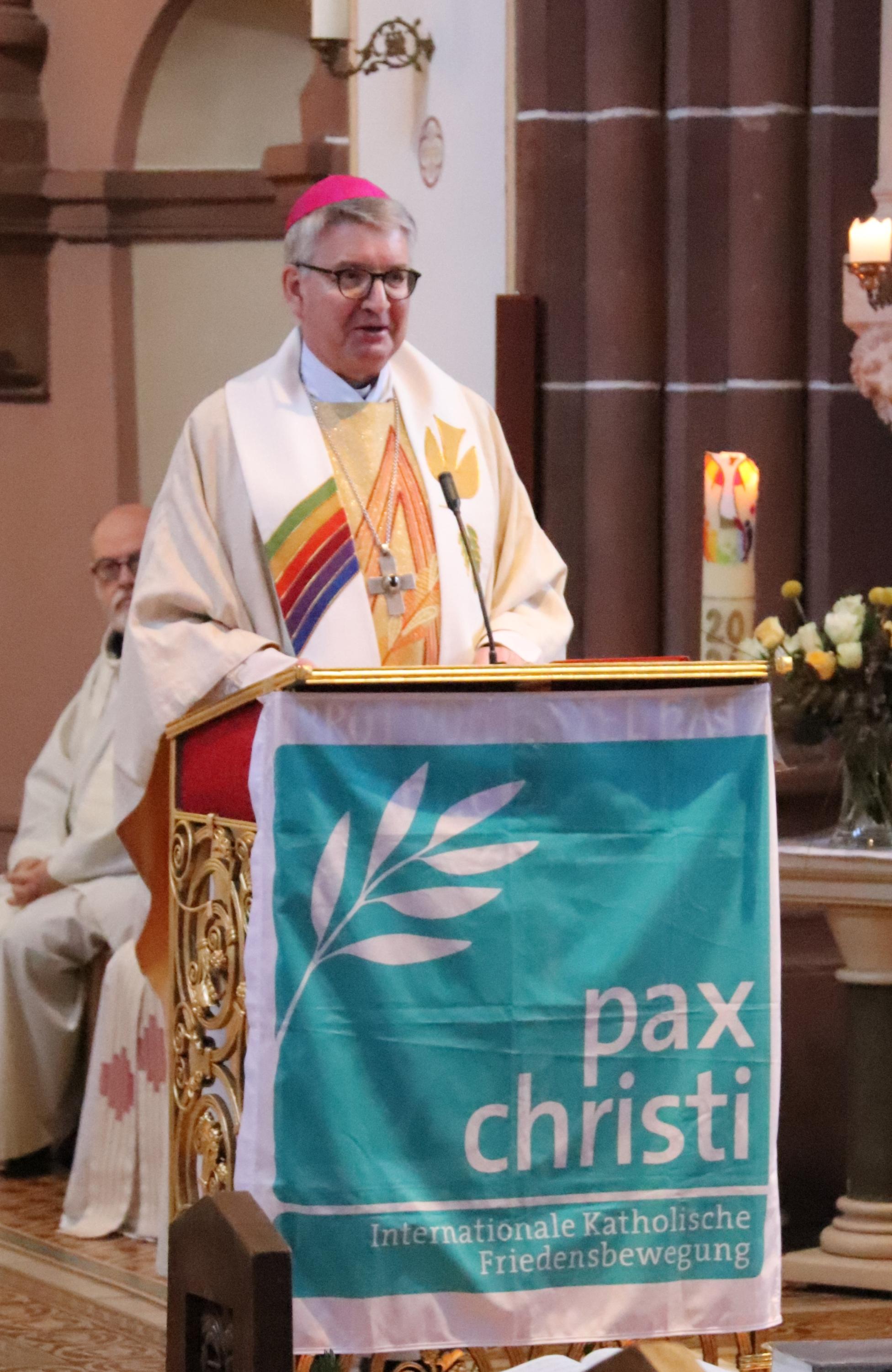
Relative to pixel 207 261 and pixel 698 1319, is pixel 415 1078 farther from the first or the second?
pixel 207 261

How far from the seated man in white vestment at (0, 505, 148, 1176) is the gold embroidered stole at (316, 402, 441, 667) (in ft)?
5.64

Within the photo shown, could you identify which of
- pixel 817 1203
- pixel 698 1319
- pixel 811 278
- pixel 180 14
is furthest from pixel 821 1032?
pixel 180 14

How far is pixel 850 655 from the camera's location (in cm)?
466

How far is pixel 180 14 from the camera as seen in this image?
7832 mm

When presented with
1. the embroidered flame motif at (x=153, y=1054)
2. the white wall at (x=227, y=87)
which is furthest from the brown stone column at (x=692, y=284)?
the white wall at (x=227, y=87)

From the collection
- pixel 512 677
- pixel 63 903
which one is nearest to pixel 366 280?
pixel 512 677

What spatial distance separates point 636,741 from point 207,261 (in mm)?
5050

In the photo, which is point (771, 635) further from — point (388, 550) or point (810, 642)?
point (388, 550)

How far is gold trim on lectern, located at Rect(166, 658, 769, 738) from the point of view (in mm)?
3029

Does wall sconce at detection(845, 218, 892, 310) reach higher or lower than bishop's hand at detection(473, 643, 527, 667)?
higher

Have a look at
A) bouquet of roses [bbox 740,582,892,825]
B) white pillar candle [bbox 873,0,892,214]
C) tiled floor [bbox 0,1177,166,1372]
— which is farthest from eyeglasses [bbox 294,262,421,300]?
tiled floor [bbox 0,1177,166,1372]

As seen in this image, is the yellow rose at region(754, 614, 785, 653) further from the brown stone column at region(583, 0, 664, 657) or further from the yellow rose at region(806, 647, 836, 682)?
the brown stone column at region(583, 0, 664, 657)

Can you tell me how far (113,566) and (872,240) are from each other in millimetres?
1987

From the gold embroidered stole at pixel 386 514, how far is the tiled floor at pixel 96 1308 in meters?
1.18
